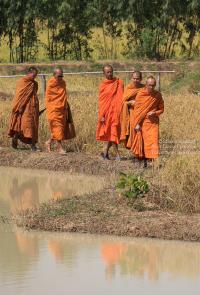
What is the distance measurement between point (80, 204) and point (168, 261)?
2085 millimetres

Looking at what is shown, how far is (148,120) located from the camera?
9.93m

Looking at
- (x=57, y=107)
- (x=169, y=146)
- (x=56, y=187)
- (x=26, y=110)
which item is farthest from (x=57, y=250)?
(x=26, y=110)

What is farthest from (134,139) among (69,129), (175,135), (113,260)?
(113,260)

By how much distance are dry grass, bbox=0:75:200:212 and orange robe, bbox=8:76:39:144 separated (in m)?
0.74

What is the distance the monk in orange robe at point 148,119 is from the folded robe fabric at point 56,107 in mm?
2005

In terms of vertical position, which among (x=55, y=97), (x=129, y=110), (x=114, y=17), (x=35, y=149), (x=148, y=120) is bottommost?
(x=35, y=149)

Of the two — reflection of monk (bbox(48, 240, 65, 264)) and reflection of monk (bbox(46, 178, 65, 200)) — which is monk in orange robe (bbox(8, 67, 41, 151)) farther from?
reflection of monk (bbox(48, 240, 65, 264))

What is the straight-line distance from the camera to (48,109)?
1162 cm

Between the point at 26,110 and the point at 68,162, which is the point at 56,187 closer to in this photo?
the point at 68,162

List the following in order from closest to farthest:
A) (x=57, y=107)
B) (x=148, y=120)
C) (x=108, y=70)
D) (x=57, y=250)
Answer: (x=57, y=250)
(x=148, y=120)
(x=108, y=70)
(x=57, y=107)

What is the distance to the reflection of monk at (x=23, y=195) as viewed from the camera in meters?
8.12

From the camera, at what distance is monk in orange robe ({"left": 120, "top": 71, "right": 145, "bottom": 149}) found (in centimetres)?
1048

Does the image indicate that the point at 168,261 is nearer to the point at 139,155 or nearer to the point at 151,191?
the point at 151,191

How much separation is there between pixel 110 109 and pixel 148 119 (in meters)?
1.21
